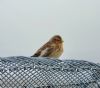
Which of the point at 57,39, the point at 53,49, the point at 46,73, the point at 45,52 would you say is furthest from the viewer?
the point at 57,39

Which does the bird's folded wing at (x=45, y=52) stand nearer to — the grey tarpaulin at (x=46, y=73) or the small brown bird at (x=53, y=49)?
the small brown bird at (x=53, y=49)

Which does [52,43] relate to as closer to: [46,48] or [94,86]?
[46,48]

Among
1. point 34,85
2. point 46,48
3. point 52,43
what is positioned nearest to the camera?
point 34,85

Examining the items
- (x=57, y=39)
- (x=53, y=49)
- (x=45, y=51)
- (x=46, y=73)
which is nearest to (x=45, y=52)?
(x=45, y=51)

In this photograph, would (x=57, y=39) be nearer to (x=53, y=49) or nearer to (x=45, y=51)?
(x=53, y=49)

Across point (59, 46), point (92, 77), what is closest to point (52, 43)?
point (59, 46)
